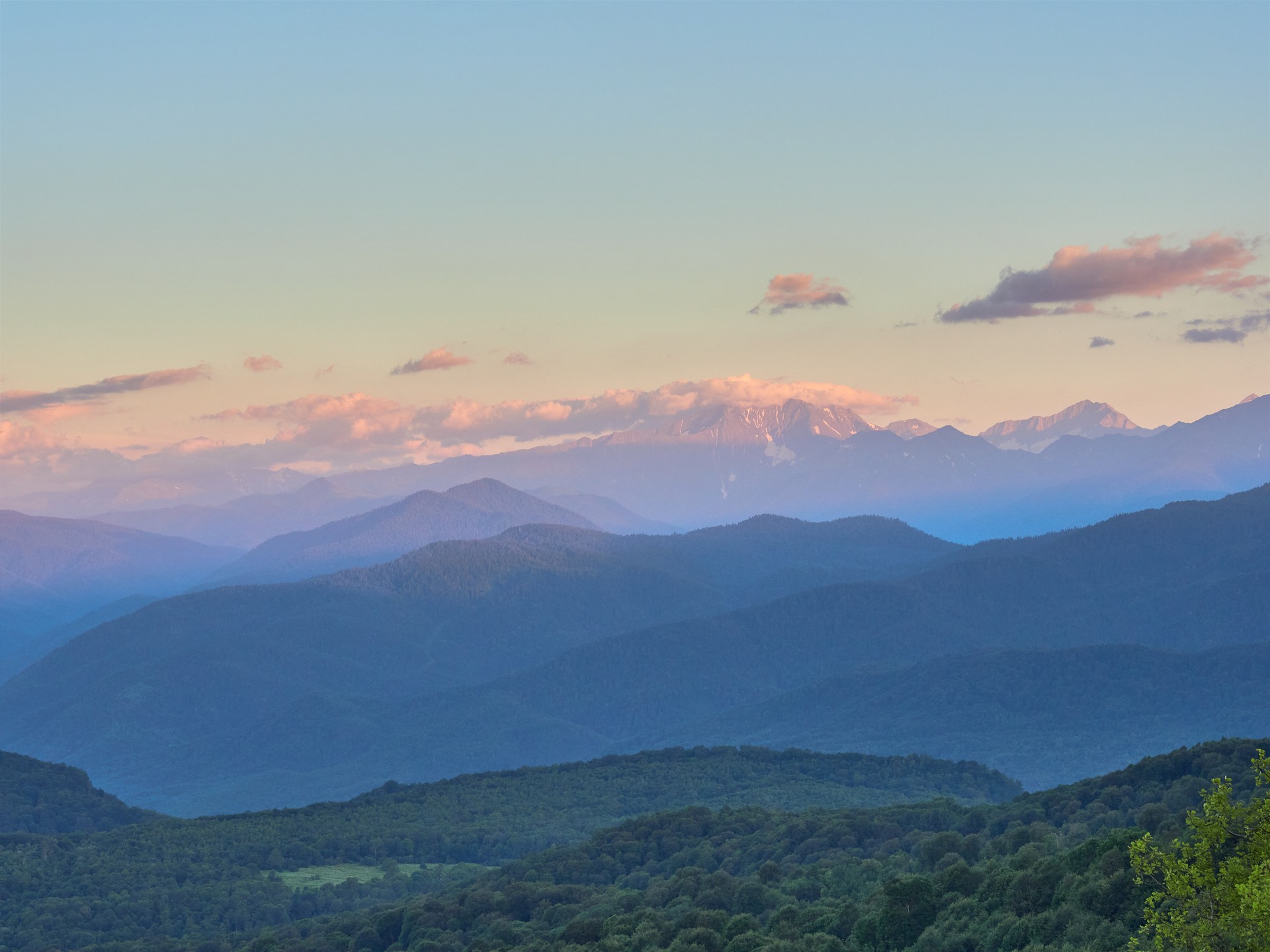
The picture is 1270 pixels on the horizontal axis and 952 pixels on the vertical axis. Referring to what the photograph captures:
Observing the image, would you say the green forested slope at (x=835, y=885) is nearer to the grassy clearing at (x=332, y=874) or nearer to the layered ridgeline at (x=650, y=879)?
the layered ridgeline at (x=650, y=879)

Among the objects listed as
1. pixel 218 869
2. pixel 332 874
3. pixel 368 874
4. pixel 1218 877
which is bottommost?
pixel 368 874

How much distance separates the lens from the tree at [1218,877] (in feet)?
129

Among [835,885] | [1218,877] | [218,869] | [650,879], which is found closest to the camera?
[1218,877]

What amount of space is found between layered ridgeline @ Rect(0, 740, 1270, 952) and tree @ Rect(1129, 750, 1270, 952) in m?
18.3

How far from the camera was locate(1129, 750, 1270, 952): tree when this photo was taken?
39.2m

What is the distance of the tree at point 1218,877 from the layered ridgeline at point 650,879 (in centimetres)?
1834

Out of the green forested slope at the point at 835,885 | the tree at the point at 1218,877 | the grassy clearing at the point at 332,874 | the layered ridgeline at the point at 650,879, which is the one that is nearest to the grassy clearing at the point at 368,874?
the grassy clearing at the point at 332,874

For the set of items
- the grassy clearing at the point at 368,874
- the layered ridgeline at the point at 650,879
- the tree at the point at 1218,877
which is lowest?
the grassy clearing at the point at 368,874

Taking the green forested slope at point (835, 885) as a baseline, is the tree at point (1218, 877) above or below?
above

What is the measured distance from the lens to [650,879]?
133 m

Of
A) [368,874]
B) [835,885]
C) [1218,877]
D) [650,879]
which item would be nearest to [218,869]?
[368,874]

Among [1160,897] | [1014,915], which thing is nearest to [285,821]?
[1014,915]

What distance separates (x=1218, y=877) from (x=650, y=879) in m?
96.0

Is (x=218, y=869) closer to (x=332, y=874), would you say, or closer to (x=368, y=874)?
(x=332, y=874)
